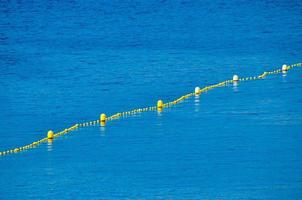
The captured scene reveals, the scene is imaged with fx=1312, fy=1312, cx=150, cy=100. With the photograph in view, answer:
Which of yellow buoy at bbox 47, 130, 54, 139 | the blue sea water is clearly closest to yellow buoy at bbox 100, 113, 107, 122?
the blue sea water

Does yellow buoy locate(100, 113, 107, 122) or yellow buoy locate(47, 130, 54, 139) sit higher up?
yellow buoy locate(100, 113, 107, 122)

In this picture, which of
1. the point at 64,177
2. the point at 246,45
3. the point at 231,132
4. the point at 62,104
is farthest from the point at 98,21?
the point at 64,177

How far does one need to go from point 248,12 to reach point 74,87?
57.7m

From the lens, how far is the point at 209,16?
452 feet

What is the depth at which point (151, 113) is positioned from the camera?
252 feet

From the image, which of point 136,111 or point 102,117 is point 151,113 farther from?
point 102,117

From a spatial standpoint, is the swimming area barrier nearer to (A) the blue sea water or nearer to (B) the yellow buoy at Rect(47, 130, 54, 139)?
(B) the yellow buoy at Rect(47, 130, 54, 139)

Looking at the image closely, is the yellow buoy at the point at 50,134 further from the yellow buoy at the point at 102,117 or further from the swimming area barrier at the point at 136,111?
the yellow buoy at the point at 102,117

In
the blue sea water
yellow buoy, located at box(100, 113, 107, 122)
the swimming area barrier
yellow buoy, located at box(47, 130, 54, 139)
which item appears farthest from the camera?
yellow buoy, located at box(100, 113, 107, 122)

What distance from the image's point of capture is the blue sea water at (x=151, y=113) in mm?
61156

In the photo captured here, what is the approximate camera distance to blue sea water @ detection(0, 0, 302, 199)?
6116 cm

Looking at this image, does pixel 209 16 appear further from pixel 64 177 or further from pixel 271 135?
pixel 64 177

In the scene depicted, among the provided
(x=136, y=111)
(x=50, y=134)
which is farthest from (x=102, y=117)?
(x=50, y=134)

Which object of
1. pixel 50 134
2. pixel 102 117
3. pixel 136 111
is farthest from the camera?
pixel 136 111
